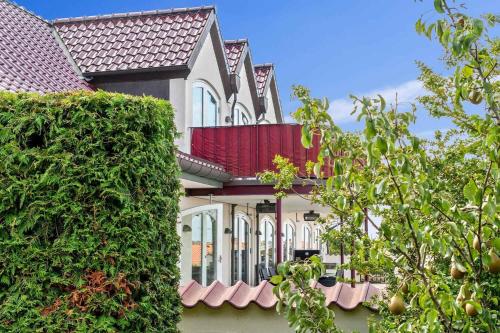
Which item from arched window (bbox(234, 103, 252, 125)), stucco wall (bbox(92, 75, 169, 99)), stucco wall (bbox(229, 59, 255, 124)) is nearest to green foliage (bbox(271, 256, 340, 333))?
stucco wall (bbox(92, 75, 169, 99))

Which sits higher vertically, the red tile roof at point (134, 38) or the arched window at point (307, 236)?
the red tile roof at point (134, 38)

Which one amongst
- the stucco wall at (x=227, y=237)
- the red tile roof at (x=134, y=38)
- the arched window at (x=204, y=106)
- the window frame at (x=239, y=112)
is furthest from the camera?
the window frame at (x=239, y=112)

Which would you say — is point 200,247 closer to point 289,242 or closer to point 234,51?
point 234,51

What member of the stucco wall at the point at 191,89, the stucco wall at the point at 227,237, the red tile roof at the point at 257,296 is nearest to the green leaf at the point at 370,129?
the red tile roof at the point at 257,296

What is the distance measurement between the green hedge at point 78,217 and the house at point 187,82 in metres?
6.36

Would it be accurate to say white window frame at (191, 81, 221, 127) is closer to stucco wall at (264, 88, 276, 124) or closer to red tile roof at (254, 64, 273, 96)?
red tile roof at (254, 64, 273, 96)

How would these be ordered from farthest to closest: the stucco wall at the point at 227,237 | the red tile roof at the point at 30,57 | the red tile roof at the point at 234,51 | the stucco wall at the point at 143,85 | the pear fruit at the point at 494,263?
the red tile roof at the point at 234,51
the stucco wall at the point at 227,237
the stucco wall at the point at 143,85
the red tile roof at the point at 30,57
the pear fruit at the point at 494,263

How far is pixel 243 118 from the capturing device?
72.0 feet

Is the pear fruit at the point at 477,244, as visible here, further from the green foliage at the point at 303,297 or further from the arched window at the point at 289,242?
the arched window at the point at 289,242

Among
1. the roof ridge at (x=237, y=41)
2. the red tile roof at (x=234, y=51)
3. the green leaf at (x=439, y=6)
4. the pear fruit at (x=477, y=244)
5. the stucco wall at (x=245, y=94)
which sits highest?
the roof ridge at (x=237, y=41)

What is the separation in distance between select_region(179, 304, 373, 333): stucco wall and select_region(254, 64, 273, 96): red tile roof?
17.4 m

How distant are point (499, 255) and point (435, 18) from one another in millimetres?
1262

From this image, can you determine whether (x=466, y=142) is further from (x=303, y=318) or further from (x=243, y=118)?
(x=243, y=118)

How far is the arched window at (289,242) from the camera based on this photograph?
95.2 feet
